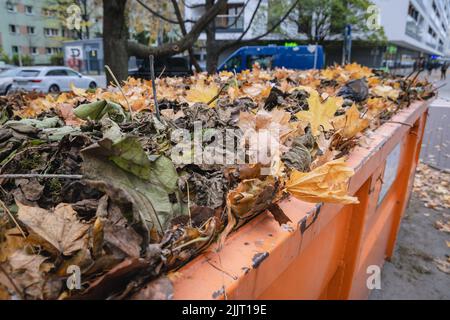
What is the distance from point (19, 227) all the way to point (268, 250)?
497 mm

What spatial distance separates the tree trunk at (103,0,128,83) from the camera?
514cm

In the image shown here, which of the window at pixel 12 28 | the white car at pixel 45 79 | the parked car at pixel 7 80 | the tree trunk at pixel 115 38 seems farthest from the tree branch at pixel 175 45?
the window at pixel 12 28

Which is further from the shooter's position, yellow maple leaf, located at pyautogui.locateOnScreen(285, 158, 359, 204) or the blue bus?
→ the blue bus

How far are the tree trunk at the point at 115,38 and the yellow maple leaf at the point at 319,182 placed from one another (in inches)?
189

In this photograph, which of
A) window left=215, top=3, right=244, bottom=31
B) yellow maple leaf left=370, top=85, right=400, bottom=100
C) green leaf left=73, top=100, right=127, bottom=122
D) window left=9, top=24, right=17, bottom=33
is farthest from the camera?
window left=9, top=24, right=17, bottom=33

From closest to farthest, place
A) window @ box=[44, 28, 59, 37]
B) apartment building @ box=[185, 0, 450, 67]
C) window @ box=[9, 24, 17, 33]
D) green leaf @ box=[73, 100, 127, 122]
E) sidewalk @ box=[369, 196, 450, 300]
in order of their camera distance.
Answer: green leaf @ box=[73, 100, 127, 122], sidewalk @ box=[369, 196, 450, 300], apartment building @ box=[185, 0, 450, 67], window @ box=[9, 24, 17, 33], window @ box=[44, 28, 59, 37]

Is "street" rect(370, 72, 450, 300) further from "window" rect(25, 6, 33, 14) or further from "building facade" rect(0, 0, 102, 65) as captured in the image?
"window" rect(25, 6, 33, 14)

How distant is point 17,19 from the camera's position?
38.5 metres

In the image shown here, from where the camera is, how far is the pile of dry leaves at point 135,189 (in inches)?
23.4

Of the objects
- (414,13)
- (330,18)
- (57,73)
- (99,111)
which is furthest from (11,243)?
(414,13)

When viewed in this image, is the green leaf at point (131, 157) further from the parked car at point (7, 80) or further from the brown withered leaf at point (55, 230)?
the parked car at point (7, 80)

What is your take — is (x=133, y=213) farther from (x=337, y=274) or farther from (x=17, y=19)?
(x=17, y=19)

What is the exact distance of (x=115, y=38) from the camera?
5301 millimetres

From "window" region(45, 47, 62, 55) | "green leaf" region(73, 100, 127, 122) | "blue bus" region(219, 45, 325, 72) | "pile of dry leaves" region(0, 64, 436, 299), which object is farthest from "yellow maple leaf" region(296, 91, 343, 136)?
"window" region(45, 47, 62, 55)
